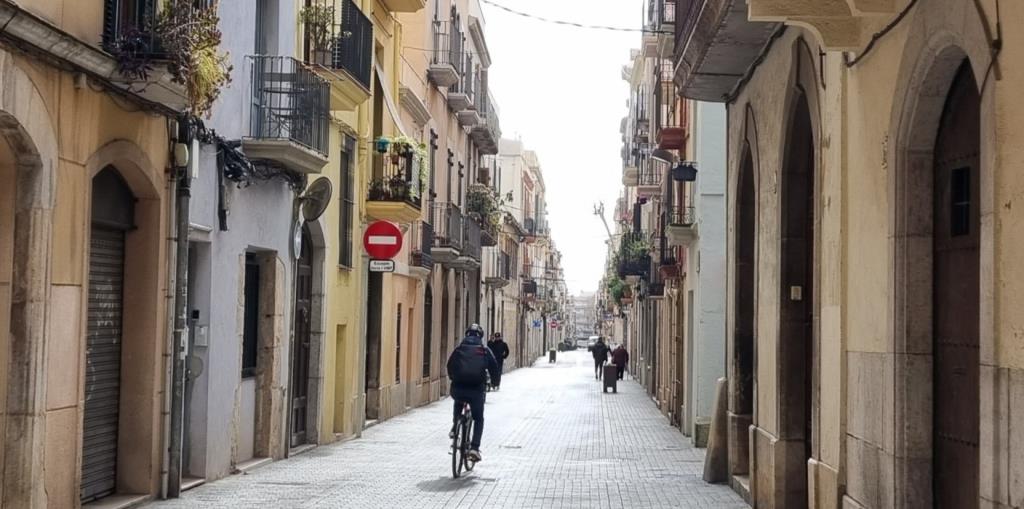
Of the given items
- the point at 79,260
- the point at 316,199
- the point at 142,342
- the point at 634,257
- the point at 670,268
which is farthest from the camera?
the point at 634,257

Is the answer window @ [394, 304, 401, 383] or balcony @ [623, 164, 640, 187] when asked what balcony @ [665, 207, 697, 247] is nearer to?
window @ [394, 304, 401, 383]

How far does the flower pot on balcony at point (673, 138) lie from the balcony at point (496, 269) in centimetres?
2342

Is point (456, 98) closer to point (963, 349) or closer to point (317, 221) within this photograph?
point (317, 221)

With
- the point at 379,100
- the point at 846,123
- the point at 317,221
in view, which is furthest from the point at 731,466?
the point at 379,100

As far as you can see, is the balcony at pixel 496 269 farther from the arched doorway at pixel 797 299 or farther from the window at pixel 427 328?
the arched doorway at pixel 797 299

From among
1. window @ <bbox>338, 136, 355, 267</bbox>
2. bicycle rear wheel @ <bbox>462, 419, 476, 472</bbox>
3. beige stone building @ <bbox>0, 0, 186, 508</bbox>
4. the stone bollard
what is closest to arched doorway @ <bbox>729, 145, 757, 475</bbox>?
the stone bollard

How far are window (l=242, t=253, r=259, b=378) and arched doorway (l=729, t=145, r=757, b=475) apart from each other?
19.8 feet

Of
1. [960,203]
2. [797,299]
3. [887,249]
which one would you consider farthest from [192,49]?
[960,203]

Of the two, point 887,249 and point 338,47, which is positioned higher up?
point 338,47

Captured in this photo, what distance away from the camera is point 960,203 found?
8078mm

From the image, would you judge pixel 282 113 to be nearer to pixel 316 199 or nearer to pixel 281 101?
pixel 281 101

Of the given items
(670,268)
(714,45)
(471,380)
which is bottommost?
(471,380)

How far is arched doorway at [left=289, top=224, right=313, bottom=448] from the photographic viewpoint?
765 inches

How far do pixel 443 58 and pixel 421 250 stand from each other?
5735 millimetres
